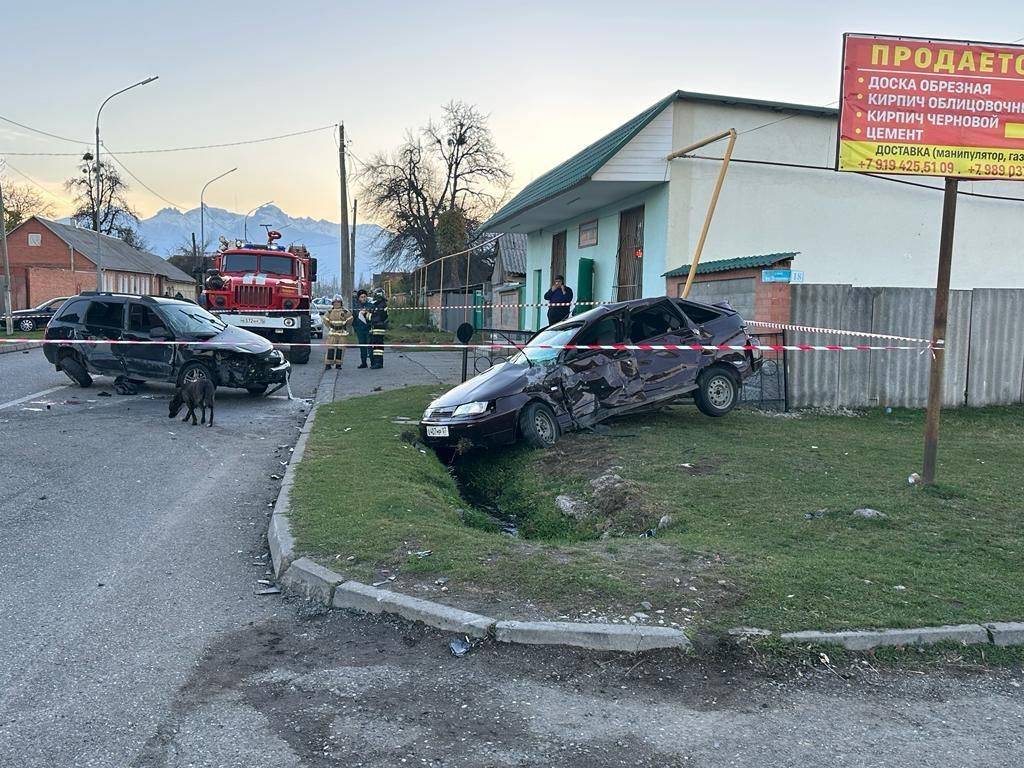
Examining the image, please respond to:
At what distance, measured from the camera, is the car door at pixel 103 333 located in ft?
44.9

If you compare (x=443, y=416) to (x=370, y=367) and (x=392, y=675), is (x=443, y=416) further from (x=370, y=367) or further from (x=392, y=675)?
(x=370, y=367)

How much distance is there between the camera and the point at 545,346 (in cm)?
1021

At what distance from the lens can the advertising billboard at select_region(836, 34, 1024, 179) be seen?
6.89 m

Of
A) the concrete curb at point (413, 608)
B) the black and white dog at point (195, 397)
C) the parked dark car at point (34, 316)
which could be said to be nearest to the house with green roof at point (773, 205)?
the black and white dog at point (195, 397)

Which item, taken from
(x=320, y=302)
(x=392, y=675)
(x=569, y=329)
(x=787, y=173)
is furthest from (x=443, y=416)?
(x=320, y=302)

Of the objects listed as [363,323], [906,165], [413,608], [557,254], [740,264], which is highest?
[557,254]

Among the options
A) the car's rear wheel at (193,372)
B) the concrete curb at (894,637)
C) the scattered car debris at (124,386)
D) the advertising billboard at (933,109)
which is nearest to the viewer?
the concrete curb at (894,637)

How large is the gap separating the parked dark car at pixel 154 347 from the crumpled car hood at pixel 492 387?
5228mm

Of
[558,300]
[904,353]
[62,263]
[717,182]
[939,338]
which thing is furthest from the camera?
[62,263]

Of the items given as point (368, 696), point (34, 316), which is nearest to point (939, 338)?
point (368, 696)

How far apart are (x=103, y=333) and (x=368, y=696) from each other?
12101 mm

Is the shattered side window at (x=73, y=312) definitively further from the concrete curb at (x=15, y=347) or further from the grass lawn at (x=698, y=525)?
the concrete curb at (x=15, y=347)

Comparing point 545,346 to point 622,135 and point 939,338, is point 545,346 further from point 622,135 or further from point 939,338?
point 622,135

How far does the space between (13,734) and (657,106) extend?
15.3m
